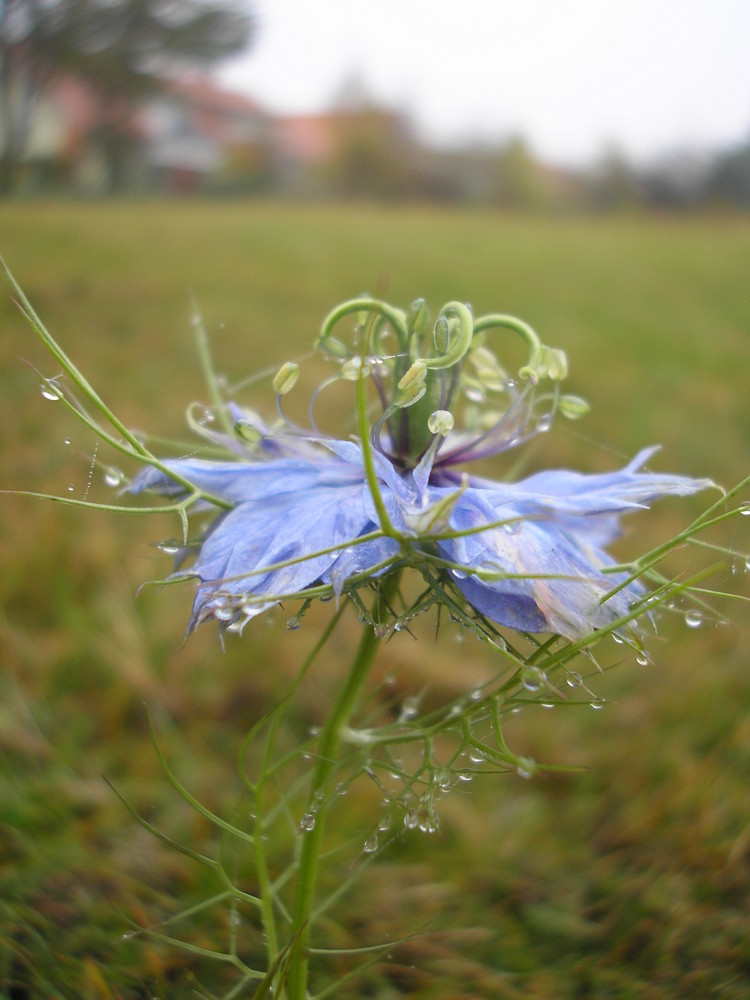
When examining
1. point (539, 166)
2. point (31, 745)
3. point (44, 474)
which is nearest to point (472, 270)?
point (44, 474)

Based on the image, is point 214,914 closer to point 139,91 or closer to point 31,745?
point 31,745

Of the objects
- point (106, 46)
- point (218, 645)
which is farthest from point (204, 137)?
point (218, 645)

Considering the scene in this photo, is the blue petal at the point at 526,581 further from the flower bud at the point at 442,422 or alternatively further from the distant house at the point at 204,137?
the distant house at the point at 204,137

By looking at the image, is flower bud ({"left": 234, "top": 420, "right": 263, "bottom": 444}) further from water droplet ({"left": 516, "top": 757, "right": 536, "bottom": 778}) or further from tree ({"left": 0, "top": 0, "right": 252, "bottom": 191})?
tree ({"left": 0, "top": 0, "right": 252, "bottom": 191})

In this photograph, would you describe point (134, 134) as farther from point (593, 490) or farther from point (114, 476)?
point (593, 490)

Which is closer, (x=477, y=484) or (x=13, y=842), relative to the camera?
(x=477, y=484)
